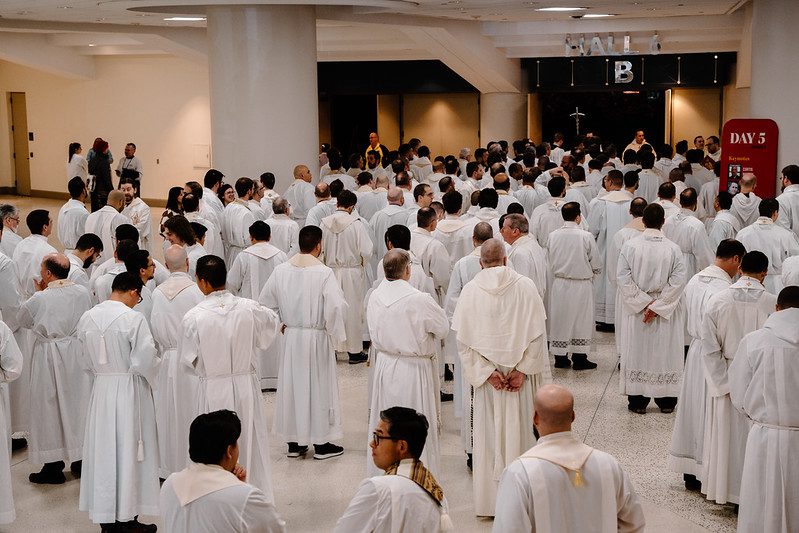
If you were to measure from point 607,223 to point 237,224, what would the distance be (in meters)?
4.38

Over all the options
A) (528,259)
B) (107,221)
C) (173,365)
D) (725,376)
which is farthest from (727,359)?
(107,221)

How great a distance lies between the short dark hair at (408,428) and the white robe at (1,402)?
3258 mm

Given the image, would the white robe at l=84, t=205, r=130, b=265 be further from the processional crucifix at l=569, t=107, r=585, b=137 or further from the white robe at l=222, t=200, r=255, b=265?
the processional crucifix at l=569, t=107, r=585, b=137

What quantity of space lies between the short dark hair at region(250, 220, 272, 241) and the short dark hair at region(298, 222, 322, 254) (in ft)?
3.66

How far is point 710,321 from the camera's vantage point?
696 cm

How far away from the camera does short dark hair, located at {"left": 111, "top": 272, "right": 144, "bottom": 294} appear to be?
271 inches

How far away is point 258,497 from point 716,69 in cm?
2006

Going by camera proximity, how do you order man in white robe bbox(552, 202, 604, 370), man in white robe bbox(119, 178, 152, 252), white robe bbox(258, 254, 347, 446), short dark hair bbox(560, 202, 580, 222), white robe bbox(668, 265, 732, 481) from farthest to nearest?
1. man in white robe bbox(119, 178, 152, 252)
2. man in white robe bbox(552, 202, 604, 370)
3. short dark hair bbox(560, 202, 580, 222)
4. white robe bbox(258, 254, 347, 446)
5. white robe bbox(668, 265, 732, 481)

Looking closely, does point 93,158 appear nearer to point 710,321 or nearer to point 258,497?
point 710,321

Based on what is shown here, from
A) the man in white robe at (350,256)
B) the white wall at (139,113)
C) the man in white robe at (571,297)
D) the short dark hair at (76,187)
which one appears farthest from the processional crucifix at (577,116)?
the short dark hair at (76,187)

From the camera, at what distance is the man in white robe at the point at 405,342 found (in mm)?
7211

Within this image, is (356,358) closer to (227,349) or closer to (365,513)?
(227,349)

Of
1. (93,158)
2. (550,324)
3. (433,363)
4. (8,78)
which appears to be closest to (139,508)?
(433,363)

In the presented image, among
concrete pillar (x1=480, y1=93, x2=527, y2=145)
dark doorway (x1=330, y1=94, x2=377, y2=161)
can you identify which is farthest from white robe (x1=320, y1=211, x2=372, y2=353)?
dark doorway (x1=330, y1=94, x2=377, y2=161)
